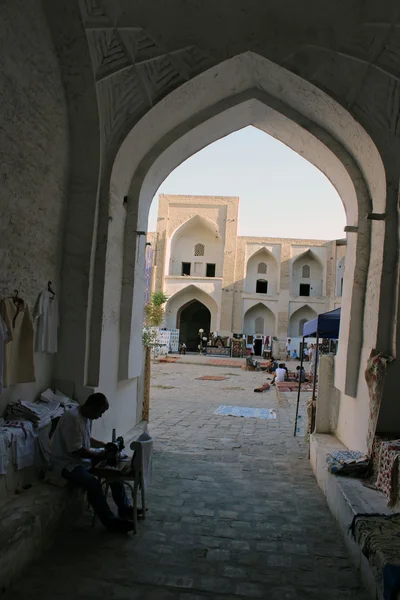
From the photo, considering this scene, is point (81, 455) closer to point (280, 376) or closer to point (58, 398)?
point (58, 398)

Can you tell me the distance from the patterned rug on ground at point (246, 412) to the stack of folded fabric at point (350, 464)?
5943 mm

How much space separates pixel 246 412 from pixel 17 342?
8.19 metres

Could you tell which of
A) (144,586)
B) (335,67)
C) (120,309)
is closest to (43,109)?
(120,309)

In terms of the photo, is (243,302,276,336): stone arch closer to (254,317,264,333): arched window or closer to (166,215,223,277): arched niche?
(254,317,264,333): arched window

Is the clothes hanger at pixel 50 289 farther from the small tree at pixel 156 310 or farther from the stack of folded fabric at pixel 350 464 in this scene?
the small tree at pixel 156 310

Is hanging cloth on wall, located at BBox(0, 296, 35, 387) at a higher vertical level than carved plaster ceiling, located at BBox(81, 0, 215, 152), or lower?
lower

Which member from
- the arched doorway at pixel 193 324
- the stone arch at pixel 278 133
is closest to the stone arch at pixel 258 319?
the arched doorway at pixel 193 324

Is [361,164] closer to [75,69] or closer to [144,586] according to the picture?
[75,69]

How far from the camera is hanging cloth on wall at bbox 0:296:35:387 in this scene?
4121 millimetres

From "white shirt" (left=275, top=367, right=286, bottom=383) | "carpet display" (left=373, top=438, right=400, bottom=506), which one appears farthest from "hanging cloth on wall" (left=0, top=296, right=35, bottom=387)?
"white shirt" (left=275, top=367, right=286, bottom=383)

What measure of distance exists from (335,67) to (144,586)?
541 cm

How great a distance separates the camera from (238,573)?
3414 mm

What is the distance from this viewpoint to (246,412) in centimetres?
1163

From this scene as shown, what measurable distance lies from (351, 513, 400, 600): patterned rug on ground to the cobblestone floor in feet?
1.14
